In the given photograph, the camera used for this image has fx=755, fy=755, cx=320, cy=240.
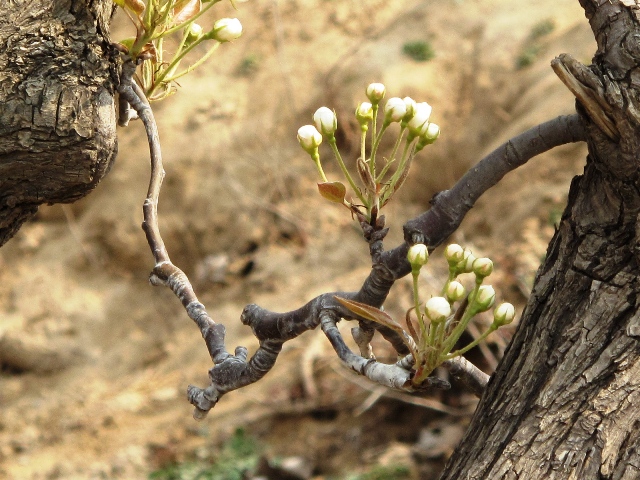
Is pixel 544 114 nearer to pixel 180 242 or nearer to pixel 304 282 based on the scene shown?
pixel 304 282

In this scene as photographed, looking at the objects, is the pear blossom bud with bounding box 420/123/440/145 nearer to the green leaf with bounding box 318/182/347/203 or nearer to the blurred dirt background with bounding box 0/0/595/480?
the green leaf with bounding box 318/182/347/203

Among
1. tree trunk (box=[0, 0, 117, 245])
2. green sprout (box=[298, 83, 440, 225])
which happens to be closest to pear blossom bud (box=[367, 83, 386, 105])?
green sprout (box=[298, 83, 440, 225])

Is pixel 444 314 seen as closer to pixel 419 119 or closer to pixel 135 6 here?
pixel 419 119

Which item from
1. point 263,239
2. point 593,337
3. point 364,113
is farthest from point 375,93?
point 263,239

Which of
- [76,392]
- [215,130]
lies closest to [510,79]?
[215,130]

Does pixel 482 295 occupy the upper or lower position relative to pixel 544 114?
lower

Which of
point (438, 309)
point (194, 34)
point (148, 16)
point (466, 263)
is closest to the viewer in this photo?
point (438, 309)
